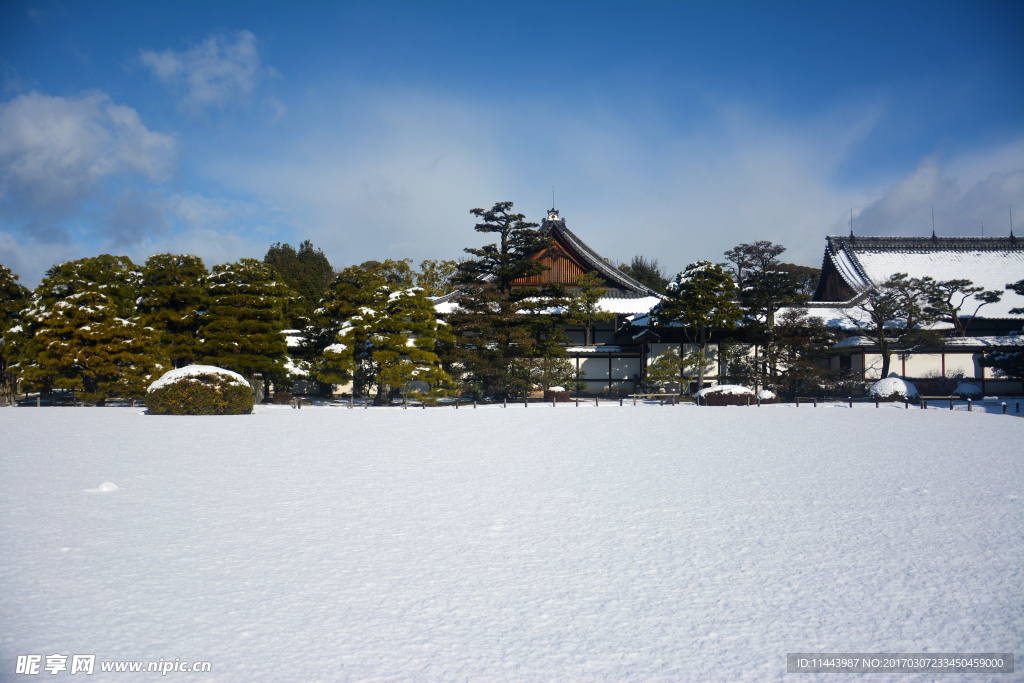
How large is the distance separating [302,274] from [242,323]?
3155 centimetres

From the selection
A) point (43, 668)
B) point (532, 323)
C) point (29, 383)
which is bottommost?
point (43, 668)

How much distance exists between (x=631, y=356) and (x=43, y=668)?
91.8 feet

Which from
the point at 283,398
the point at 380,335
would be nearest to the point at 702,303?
the point at 380,335

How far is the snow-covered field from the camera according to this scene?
3.39 metres

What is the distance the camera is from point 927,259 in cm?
3347

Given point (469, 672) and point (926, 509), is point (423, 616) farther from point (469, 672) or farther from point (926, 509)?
point (926, 509)

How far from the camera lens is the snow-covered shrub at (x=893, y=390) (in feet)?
79.4

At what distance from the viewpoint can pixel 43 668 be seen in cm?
328

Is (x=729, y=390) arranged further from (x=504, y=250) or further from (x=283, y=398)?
(x=283, y=398)

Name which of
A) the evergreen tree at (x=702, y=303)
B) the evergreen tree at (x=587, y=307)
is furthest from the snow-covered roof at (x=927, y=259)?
the evergreen tree at (x=587, y=307)

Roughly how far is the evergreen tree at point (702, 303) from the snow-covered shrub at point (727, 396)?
9.10 ft

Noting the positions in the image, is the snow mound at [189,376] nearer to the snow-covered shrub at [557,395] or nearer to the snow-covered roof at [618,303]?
the snow-covered shrub at [557,395]

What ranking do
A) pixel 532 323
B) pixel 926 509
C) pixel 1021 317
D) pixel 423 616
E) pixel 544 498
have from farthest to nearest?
pixel 1021 317
pixel 532 323
pixel 544 498
pixel 926 509
pixel 423 616

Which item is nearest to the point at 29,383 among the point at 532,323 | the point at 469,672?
the point at 532,323
